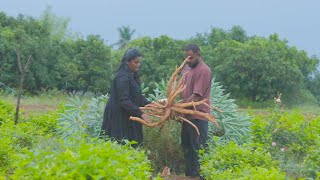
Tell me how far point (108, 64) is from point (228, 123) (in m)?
20.2

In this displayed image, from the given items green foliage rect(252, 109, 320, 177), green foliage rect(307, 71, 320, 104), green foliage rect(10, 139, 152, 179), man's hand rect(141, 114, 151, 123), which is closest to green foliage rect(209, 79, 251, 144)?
green foliage rect(252, 109, 320, 177)

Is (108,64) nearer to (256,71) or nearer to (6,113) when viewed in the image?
(256,71)

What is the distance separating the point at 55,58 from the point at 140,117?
21.2 m

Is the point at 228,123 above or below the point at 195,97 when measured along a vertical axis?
below

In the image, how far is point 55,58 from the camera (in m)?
27.8

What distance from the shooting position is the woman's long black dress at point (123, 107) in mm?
6824

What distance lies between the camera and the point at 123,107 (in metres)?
6.86

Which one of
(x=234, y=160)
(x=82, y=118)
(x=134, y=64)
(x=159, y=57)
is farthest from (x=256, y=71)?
(x=234, y=160)

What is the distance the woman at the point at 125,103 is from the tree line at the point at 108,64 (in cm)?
1875

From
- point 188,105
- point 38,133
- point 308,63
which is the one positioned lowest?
point 38,133

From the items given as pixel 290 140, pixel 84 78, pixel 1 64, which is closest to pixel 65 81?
pixel 84 78

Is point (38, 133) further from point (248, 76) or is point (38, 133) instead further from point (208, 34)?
point (208, 34)

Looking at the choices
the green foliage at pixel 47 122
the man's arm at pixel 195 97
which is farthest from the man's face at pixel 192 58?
the green foliage at pixel 47 122

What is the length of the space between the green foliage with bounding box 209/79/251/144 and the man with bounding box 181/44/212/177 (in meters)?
0.45
